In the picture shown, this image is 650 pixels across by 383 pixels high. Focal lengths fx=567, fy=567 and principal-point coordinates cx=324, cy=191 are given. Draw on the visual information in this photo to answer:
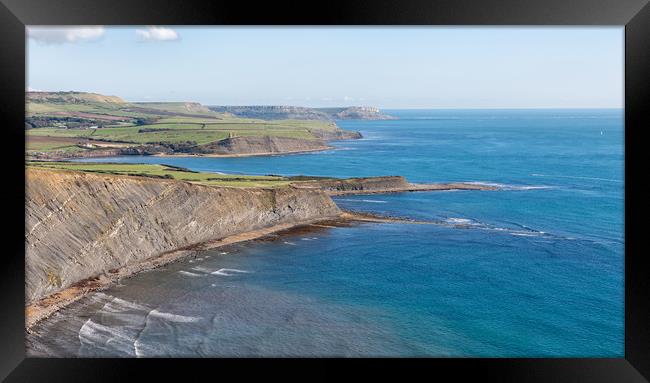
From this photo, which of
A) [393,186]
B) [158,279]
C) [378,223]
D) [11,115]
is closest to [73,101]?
[393,186]

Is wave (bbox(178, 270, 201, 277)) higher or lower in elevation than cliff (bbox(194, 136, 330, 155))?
lower

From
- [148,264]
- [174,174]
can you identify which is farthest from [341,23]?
[174,174]

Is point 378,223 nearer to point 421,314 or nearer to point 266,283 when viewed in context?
point 266,283

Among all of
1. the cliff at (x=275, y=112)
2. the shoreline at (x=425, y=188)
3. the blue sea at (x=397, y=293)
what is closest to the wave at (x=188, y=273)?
the blue sea at (x=397, y=293)

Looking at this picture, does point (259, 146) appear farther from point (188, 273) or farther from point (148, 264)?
point (188, 273)

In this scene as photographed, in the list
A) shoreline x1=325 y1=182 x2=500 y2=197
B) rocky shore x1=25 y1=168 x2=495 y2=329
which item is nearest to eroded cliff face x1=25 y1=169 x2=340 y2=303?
rocky shore x1=25 y1=168 x2=495 y2=329

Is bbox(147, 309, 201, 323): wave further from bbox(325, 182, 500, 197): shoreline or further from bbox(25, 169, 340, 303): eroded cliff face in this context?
bbox(325, 182, 500, 197): shoreline

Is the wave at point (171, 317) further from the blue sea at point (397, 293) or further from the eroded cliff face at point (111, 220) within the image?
the eroded cliff face at point (111, 220)
